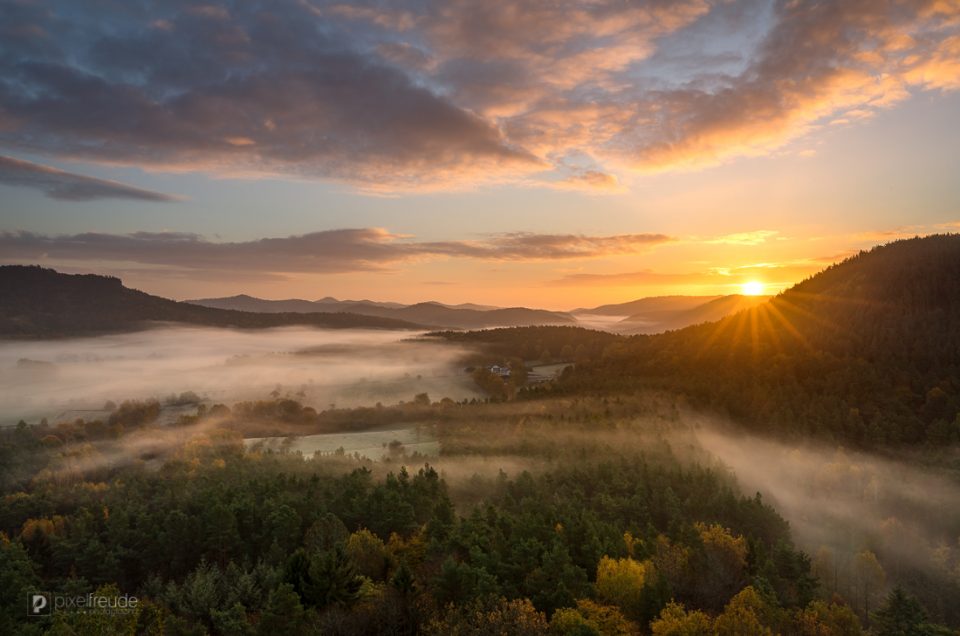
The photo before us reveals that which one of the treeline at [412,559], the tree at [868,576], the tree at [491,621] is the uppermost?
the tree at [491,621]

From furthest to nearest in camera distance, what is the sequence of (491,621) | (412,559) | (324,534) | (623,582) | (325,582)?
(324,534), (412,559), (623,582), (325,582), (491,621)

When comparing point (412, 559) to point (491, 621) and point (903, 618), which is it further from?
point (903, 618)

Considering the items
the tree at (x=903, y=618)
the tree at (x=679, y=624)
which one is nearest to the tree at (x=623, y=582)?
the tree at (x=679, y=624)

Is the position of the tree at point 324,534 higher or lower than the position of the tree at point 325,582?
lower

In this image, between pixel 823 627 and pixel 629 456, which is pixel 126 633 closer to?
pixel 823 627

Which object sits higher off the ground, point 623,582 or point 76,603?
point 623,582

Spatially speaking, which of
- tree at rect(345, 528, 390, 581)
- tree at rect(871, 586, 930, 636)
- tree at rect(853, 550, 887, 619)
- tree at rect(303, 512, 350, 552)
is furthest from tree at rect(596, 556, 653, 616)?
tree at rect(853, 550, 887, 619)

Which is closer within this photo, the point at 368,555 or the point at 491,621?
the point at 491,621

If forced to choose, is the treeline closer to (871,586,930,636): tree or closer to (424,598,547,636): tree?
(424,598,547,636): tree

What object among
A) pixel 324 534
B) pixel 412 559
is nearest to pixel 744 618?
pixel 412 559

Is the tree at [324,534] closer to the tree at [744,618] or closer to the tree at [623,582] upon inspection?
the tree at [623,582]

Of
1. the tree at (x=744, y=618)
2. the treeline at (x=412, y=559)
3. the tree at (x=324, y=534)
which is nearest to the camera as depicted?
the tree at (x=744, y=618)
